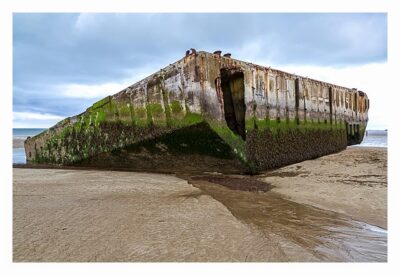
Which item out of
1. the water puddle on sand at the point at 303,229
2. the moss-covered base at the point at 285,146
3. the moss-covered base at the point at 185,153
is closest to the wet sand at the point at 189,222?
the water puddle on sand at the point at 303,229

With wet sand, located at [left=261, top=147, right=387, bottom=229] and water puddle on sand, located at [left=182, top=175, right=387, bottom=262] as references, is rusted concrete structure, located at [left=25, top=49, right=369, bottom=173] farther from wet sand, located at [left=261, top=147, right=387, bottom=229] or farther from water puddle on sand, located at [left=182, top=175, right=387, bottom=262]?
water puddle on sand, located at [left=182, top=175, right=387, bottom=262]

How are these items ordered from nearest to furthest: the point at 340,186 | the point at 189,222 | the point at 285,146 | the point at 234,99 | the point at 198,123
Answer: the point at 189,222, the point at 340,186, the point at 198,123, the point at 234,99, the point at 285,146

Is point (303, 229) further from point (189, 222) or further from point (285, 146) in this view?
point (285, 146)

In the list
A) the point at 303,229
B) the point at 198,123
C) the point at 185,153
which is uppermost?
the point at 198,123

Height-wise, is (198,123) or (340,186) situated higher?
(198,123)

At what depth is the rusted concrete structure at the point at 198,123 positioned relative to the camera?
173 inches

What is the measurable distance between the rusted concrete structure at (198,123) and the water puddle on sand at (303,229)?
3.89 ft

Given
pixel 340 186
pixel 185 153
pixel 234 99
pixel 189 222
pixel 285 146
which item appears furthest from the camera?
pixel 285 146

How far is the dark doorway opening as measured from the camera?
15.5 ft

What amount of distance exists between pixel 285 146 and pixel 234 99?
1537mm

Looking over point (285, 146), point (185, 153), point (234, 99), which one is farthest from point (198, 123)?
point (285, 146)

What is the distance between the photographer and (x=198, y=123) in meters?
4.33

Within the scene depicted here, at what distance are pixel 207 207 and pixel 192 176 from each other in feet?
6.12
